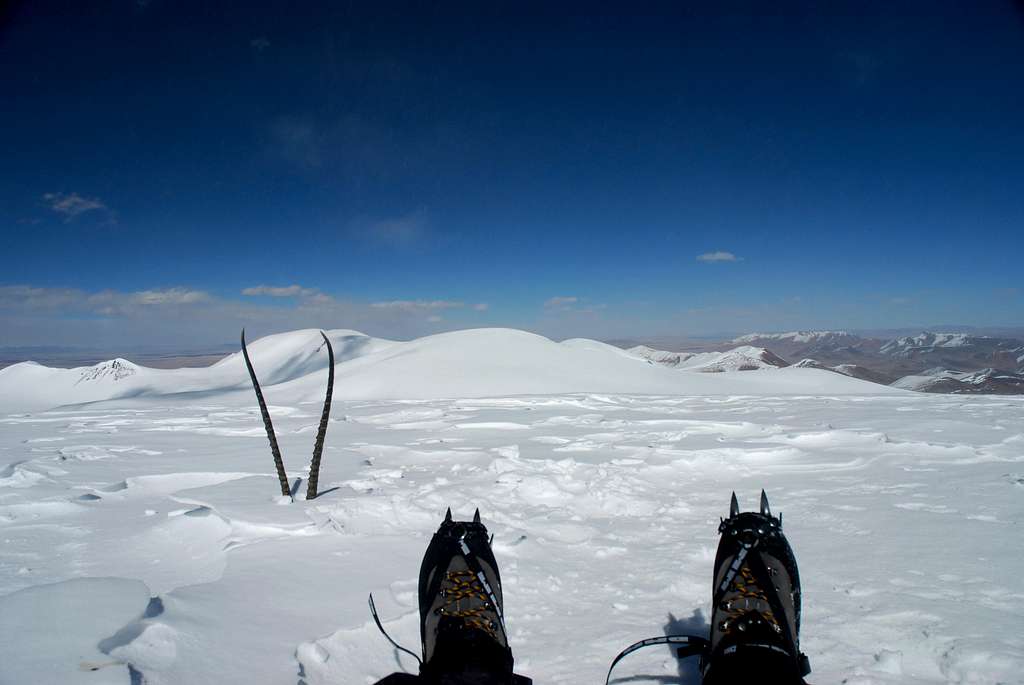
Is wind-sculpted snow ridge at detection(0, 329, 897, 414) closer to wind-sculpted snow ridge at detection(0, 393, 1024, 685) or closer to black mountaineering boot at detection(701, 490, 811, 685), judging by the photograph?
wind-sculpted snow ridge at detection(0, 393, 1024, 685)

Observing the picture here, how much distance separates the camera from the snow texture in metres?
2.18

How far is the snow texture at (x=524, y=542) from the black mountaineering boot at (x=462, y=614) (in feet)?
0.78

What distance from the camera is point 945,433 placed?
22.6 ft

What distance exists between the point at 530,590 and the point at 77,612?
A: 2401 millimetres

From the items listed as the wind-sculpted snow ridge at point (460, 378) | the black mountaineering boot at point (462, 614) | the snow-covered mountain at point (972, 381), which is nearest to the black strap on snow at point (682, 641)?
the black mountaineering boot at point (462, 614)

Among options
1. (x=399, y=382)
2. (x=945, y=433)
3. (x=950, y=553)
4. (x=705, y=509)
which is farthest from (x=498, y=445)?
(x=399, y=382)

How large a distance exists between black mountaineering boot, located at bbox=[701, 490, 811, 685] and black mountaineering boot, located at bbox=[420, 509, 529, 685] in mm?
928

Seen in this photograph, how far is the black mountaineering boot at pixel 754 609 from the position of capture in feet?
6.19

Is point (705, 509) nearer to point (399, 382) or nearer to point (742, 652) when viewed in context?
point (742, 652)

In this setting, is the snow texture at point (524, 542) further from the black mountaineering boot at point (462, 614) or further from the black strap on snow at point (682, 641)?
the black mountaineering boot at point (462, 614)

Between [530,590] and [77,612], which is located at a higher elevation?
[77,612]

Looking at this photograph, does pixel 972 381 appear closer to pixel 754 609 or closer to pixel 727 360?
pixel 727 360

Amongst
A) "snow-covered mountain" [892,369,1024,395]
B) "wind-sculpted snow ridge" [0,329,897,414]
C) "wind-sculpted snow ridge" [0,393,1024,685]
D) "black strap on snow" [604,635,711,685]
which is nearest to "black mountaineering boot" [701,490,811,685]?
"black strap on snow" [604,635,711,685]

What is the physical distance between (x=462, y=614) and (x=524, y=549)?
4.25 feet
